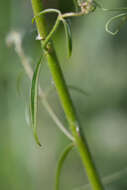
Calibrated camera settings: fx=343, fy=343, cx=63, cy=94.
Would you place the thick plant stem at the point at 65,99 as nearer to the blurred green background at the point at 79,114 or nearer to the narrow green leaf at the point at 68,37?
the narrow green leaf at the point at 68,37

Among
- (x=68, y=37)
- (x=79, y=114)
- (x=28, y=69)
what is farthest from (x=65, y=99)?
(x=79, y=114)

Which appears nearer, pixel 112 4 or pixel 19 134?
pixel 112 4

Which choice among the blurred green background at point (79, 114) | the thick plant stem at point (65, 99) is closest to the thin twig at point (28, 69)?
the thick plant stem at point (65, 99)

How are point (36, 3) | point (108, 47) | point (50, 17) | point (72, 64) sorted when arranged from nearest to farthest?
point (36, 3)
point (108, 47)
point (72, 64)
point (50, 17)

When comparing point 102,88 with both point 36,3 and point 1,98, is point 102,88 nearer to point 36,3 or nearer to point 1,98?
point 1,98

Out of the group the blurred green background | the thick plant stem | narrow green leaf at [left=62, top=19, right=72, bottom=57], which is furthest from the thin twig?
the blurred green background

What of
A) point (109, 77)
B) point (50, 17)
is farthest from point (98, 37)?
point (50, 17)

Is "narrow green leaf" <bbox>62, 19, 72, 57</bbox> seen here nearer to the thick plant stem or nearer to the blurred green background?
the thick plant stem

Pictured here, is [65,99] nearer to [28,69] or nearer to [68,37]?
[68,37]
